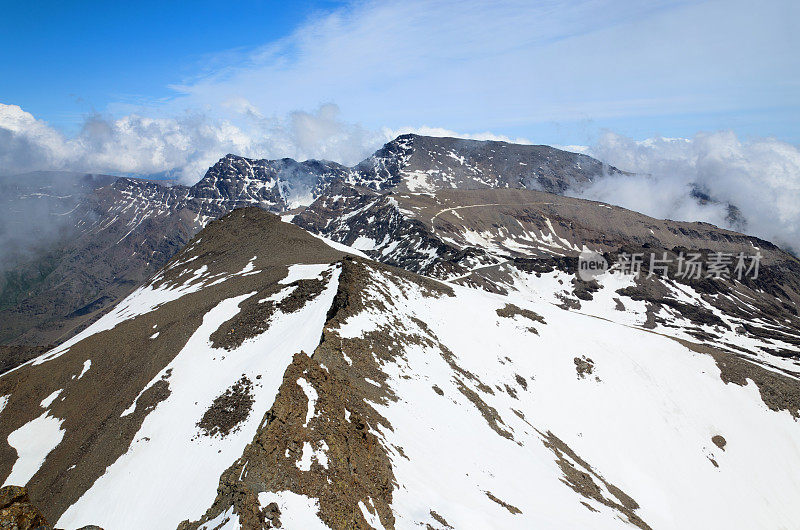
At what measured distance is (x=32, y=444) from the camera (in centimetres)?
3697

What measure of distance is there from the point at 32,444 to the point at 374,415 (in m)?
33.8

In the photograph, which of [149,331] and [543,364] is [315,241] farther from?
[543,364]

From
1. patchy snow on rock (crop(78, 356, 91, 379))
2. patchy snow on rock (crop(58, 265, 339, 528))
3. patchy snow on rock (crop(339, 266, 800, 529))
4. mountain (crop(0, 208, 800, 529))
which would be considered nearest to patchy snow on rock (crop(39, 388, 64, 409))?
mountain (crop(0, 208, 800, 529))

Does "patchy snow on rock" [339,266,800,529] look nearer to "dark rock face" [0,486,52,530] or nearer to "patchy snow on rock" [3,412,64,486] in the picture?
"dark rock face" [0,486,52,530]

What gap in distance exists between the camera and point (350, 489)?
18.8 meters

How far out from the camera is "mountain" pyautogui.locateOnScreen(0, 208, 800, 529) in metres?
22.0

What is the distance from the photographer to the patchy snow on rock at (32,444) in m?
33.9

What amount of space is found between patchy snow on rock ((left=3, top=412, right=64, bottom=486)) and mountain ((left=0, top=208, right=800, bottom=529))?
0.19m

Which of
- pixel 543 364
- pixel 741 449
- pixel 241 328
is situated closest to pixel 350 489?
pixel 241 328

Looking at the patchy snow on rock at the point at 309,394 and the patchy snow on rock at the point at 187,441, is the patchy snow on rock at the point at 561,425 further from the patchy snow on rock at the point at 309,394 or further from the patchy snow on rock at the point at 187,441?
the patchy snow on rock at the point at 187,441

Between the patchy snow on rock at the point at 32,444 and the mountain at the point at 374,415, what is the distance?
194 millimetres

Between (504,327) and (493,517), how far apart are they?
47827 millimetres

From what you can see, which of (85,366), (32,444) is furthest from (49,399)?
(32,444)

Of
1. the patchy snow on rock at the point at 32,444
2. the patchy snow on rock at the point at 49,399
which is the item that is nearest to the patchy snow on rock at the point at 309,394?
the patchy snow on rock at the point at 32,444
